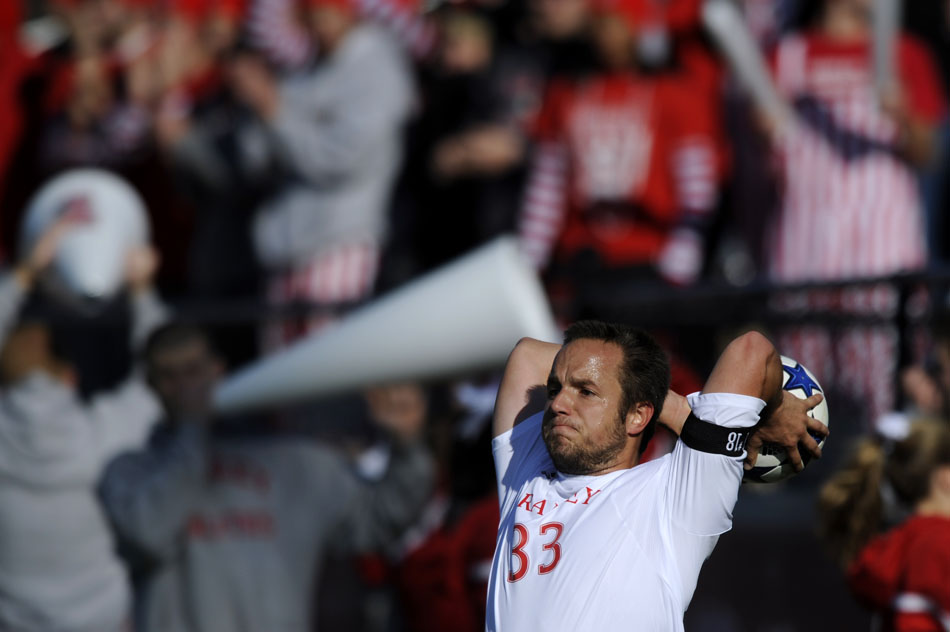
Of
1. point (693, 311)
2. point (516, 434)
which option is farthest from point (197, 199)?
point (516, 434)

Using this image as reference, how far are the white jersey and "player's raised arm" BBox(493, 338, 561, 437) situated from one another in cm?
32

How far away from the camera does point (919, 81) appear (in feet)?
22.1

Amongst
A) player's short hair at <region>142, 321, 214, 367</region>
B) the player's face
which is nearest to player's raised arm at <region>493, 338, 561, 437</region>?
the player's face

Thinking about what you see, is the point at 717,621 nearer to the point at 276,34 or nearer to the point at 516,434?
the point at 516,434

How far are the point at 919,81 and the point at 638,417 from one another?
401 cm

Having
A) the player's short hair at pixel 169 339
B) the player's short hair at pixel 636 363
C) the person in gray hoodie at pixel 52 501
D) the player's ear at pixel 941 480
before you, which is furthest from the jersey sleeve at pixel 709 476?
the person in gray hoodie at pixel 52 501

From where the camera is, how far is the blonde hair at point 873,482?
4.53 meters

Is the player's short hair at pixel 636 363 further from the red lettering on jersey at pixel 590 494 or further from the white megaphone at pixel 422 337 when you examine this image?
the white megaphone at pixel 422 337

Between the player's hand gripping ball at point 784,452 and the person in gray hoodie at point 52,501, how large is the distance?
3.22 meters

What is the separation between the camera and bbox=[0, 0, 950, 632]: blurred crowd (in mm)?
5285

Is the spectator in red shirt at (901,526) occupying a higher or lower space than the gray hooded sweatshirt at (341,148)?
lower

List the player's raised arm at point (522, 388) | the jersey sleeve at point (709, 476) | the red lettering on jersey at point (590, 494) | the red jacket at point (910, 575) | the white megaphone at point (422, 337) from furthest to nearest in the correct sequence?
the white megaphone at point (422, 337), the red jacket at point (910, 575), the player's raised arm at point (522, 388), the red lettering on jersey at point (590, 494), the jersey sleeve at point (709, 476)

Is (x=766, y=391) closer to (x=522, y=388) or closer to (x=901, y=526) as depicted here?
(x=522, y=388)

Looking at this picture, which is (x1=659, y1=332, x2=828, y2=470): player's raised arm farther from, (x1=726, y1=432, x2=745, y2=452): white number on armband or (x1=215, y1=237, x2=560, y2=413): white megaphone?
(x1=215, y1=237, x2=560, y2=413): white megaphone
